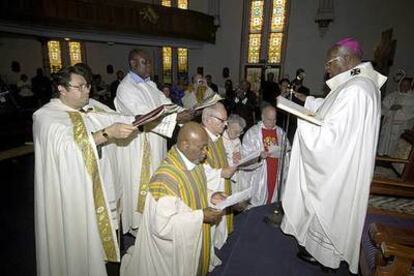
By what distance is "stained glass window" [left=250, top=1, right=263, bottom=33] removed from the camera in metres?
13.6

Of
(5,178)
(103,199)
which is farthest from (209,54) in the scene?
(103,199)

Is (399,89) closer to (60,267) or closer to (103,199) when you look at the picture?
(103,199)

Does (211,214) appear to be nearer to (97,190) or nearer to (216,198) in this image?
(216,198)

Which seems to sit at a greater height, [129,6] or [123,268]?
[129,6]

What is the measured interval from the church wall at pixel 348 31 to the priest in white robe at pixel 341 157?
435 inches

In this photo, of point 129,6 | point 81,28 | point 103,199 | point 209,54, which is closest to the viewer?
point 103,199

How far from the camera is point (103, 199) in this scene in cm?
235

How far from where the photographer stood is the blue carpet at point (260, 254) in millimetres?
2773

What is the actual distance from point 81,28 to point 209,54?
22.6ft

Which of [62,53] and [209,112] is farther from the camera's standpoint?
[62,53]

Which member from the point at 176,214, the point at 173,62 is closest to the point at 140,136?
the point at 176,214

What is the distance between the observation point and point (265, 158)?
404cm

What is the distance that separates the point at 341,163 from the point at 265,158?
5.62 ft

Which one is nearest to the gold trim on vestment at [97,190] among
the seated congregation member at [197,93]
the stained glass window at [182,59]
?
the seated congregation member at [197,93]
